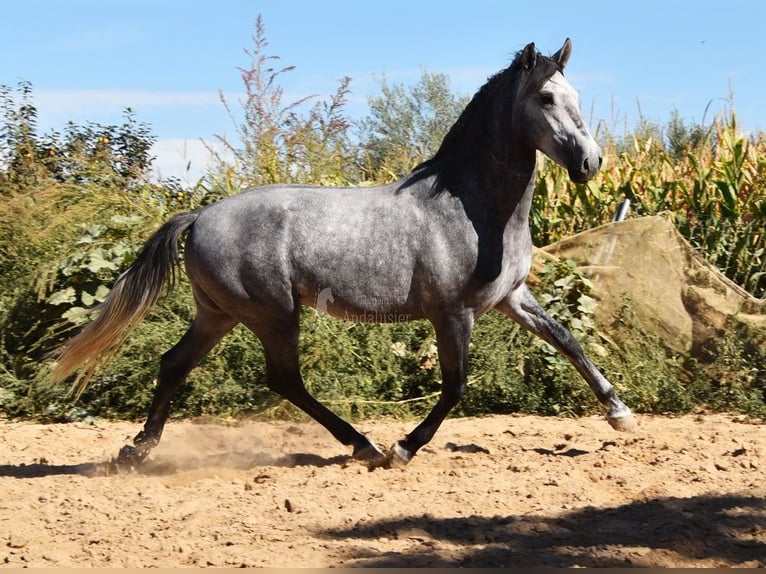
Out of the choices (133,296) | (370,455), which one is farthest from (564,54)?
(133,296)

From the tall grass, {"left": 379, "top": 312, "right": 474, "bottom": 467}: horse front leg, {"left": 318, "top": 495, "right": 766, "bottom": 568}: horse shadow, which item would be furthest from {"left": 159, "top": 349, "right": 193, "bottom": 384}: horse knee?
the tall grass

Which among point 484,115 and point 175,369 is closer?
point 484,115

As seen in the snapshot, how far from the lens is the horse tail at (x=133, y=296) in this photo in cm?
563

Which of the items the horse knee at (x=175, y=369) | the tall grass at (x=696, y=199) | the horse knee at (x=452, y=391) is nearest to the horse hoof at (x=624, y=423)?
the horse knee at (x=452, y=391)

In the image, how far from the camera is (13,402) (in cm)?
728

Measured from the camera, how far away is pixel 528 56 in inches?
203

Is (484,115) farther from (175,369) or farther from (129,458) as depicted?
(129,458)

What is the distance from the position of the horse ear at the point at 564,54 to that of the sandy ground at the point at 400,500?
216cm

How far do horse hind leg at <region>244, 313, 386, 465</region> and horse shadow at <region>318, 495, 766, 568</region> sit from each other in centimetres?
110

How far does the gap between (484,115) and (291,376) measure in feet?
5.94

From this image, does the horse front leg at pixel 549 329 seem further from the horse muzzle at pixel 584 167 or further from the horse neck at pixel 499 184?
the horse muzzle at pixel 584 167

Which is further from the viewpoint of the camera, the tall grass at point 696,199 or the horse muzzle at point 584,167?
the tall grass at point 696,199

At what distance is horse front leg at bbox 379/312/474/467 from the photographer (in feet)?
17.4

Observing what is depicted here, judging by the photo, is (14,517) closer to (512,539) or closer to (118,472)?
(118,472)
